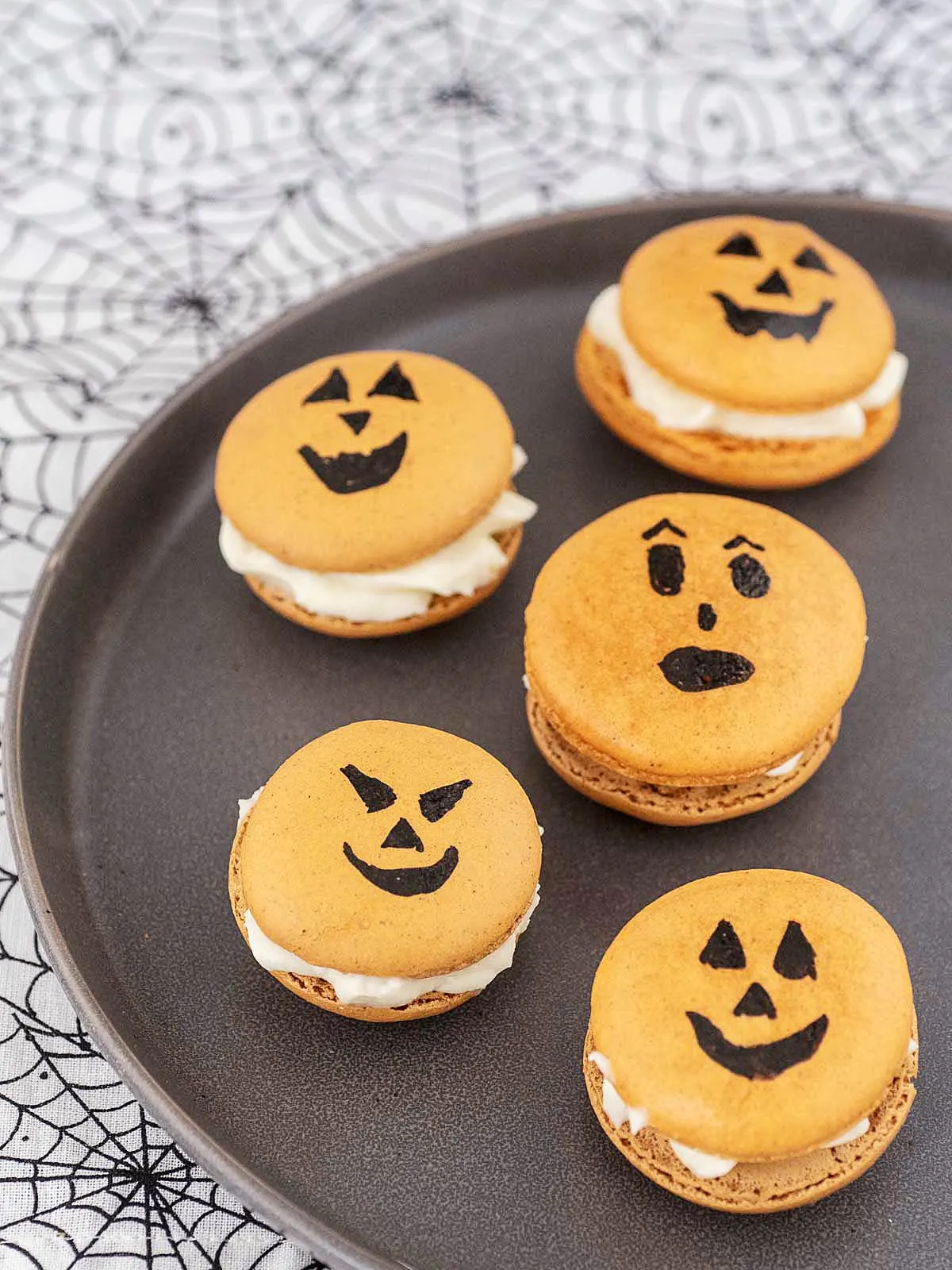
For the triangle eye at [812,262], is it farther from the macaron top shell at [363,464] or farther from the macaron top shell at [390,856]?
the macaron top shell at [390,856]

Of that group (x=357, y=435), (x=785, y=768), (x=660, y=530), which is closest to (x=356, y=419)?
(x=357, y=435)

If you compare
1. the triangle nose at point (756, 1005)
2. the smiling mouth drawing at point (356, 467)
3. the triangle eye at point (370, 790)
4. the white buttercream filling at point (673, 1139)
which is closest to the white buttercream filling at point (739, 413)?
the smiling mouth drawing at point (356, 467)

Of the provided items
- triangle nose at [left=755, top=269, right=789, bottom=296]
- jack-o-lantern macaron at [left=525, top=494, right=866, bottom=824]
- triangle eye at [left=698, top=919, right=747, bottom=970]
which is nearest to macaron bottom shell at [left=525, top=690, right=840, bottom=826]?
jack-o-lantern macaron at [left=525, top=494, right=866, bottom=824]

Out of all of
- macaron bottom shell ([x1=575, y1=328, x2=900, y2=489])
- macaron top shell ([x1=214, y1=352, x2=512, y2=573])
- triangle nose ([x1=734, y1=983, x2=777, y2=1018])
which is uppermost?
macaron top shell ([x1=214, y1=352, x2=512, y2=573])

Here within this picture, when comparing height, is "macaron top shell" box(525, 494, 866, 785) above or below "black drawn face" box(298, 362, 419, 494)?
below

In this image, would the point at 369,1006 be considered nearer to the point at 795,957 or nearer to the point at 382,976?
the point at 382,976

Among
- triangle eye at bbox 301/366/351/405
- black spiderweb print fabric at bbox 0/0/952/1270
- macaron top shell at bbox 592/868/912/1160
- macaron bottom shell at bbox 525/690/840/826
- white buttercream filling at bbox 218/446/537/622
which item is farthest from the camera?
black spiderweb print fabric at bbox 0/0/952/1270

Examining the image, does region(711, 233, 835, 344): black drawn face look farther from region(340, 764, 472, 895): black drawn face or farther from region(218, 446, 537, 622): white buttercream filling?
region(340, 764, 472, 895): black drawn face
